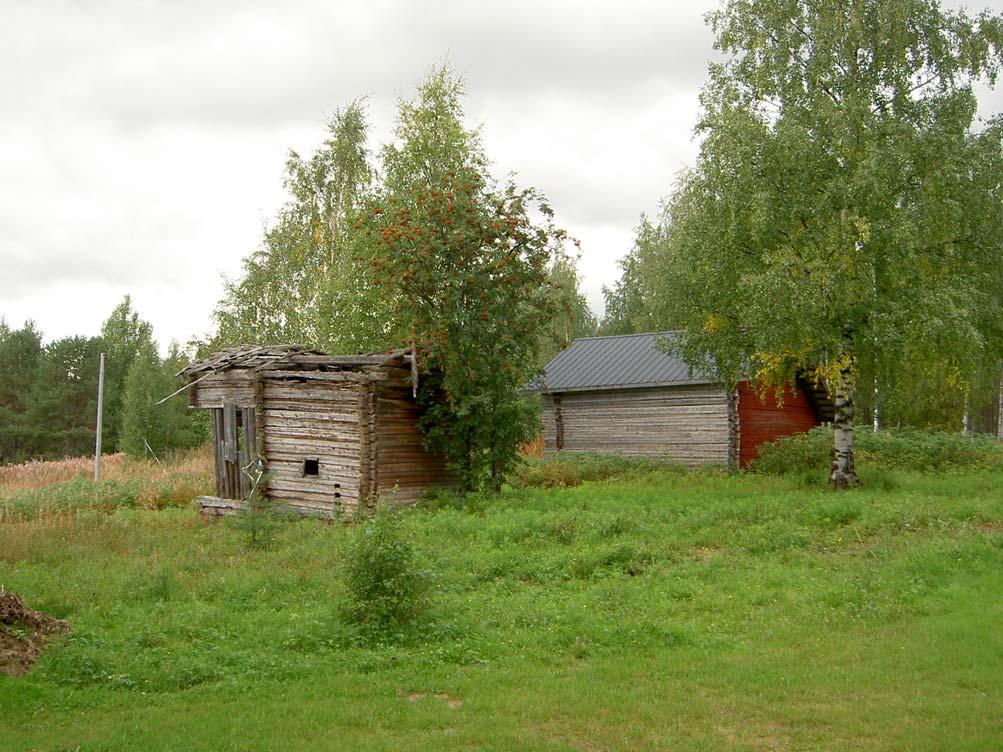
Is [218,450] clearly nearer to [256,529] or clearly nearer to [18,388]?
[256,529]

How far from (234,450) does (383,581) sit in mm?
13538

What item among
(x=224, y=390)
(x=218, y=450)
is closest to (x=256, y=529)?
(x=218, y=450)

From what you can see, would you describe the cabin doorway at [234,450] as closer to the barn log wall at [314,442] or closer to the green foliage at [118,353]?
the barn log wall at [314,442]

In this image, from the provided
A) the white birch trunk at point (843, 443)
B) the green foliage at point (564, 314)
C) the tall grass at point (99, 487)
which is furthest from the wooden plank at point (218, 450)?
the green foliage at point (564, 314)

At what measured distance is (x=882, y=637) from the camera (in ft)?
30.4

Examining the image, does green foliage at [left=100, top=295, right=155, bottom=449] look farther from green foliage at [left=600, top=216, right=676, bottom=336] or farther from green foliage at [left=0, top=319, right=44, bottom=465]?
green foliage at [left=600, top=216, right=676, bottom=336]

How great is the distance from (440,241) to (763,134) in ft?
25.9

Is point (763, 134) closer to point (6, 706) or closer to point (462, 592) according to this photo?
point (462, 592)

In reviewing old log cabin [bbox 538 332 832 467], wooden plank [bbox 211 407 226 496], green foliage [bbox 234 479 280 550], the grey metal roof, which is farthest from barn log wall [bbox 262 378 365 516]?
the grey metal roof

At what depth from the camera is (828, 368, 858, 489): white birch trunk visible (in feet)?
68.5

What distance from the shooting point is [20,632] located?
8.62 metres

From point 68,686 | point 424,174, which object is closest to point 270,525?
point 68,686

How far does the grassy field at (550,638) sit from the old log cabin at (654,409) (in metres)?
11.1

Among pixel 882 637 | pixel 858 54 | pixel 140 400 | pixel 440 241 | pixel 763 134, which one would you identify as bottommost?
pixel 882 637
